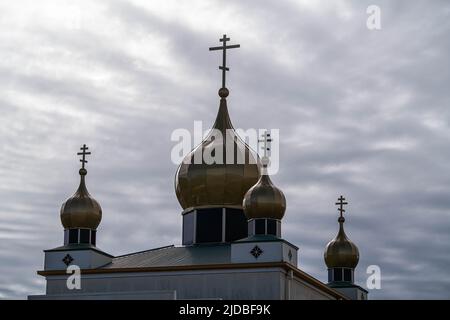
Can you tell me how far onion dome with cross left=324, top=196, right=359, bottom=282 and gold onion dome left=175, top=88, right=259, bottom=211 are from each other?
923cm

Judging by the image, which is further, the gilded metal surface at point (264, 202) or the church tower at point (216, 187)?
the church tower at point (216, 187)

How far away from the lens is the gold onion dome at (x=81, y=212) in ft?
136

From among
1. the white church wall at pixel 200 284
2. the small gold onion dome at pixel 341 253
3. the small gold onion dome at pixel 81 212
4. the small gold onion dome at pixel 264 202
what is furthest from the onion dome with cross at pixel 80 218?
the small gold onion dome at pixel 341 253

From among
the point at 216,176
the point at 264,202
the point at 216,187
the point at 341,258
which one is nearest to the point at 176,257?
the point at 216,187

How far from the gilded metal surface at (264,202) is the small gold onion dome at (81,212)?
599 cm

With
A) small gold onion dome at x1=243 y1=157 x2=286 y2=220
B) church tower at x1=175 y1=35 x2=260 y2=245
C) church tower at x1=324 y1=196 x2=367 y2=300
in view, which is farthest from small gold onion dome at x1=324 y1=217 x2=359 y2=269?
small gold onion dome at x1=243 y1=157 x2=286 y2=220

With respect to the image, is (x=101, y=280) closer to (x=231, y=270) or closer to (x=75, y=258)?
(x=75, y=258)

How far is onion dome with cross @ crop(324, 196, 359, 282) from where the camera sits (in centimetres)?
5016

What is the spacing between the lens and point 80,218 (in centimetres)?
4150

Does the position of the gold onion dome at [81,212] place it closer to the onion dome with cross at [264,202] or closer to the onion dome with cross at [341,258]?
the onion dome with cross at [264,202]

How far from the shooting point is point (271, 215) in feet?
126
